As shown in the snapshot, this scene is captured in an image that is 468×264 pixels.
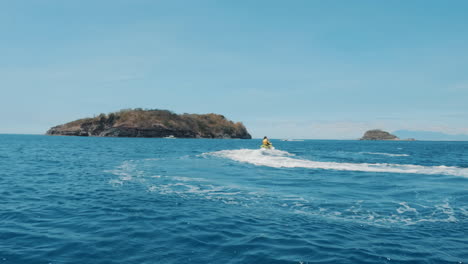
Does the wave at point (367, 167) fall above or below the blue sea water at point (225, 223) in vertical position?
above

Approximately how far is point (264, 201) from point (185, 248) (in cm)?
676

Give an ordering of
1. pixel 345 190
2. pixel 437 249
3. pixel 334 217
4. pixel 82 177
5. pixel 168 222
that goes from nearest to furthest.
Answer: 1. pixel 437 249
2. pixel 168 222
3. pixel 334 217
4. pixel 345 190
5. pixel 82 177

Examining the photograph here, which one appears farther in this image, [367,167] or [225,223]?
[367,167]

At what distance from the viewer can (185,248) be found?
7672 mm

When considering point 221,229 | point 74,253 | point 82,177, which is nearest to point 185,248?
point 221,229

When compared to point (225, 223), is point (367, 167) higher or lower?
higher

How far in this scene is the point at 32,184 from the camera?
673 inches

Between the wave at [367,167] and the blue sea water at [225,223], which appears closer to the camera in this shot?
the blue sea water at [225,223]

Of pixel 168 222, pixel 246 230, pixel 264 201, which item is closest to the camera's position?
pixel 246 230

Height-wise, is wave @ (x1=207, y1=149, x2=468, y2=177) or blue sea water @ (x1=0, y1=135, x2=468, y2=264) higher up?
wave @ (x1=207, y1=149, x2=468, y2=177)

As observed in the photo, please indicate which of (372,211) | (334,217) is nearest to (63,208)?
(334,217)

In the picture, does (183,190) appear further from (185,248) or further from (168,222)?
(185,248)

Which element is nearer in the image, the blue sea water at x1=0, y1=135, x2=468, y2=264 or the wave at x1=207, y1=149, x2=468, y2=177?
the blue sea water at x1=0, y1=135, x2=468, y2=264

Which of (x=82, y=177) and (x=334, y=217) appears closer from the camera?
(x=334, y=217)
